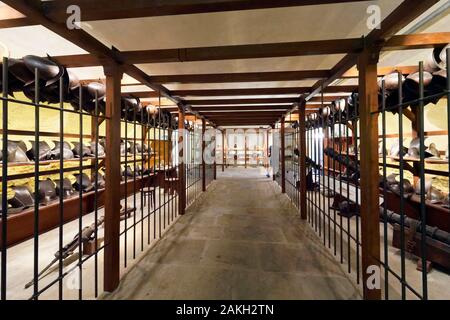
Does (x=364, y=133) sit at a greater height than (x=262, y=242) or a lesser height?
greater

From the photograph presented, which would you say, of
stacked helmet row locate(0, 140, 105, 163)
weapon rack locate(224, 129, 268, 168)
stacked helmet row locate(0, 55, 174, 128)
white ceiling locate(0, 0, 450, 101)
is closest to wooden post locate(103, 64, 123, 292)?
stacked helmet row locate(0, 55, 174, 128)

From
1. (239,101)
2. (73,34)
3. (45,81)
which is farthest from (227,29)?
(239,101)

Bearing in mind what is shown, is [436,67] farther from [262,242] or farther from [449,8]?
[262,242]

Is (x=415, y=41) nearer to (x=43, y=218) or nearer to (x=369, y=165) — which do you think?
(x=369, y=165)

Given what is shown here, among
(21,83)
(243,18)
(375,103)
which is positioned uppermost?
(243,18)

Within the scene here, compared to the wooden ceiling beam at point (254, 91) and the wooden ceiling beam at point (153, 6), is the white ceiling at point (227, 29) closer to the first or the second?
the wooden ceiling beam at point (153, 6)

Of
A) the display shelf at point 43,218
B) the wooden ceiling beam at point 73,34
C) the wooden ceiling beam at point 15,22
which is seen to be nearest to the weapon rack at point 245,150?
the display shelf at point 43,218

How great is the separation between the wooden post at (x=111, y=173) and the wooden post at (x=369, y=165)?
6.58ft

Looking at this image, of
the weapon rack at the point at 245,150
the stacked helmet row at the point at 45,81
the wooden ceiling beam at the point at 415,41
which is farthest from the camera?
the weapon rack at the point at 245,150

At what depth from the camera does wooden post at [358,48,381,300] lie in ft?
5.44

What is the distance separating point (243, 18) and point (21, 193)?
3.65 meters

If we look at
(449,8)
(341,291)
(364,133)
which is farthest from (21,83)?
(449,8)

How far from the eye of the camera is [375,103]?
168 cm

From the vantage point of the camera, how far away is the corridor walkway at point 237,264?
1.86 m
